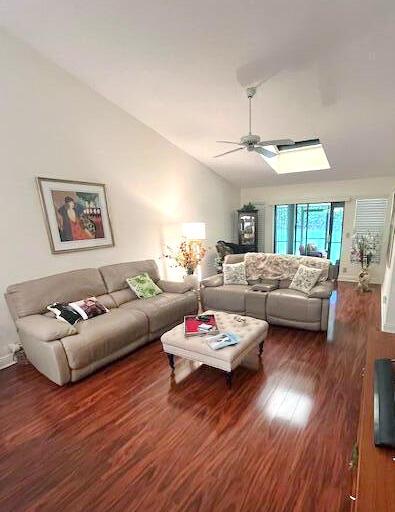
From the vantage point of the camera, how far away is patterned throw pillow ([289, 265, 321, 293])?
3.58m

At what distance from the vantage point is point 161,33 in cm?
243

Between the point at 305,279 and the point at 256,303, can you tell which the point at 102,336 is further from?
the point at 305,279

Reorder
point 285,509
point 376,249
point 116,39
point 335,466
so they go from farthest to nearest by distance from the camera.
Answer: point 376,249 → point 116,39 → point 335,466 → point 285,509

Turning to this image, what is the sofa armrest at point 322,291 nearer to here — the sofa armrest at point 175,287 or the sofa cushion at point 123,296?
the sofa armrest at point 175,287

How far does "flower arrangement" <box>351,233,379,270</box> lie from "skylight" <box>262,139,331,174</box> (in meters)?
1.70

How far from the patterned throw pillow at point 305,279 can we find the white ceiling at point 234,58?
6.59 feet

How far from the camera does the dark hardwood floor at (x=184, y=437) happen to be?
147cm

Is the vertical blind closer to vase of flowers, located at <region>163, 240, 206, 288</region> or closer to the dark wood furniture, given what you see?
vase of flowers, located at <region>163, 240, 206, 288</region>

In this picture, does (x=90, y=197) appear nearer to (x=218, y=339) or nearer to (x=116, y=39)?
(x=116, y=39)

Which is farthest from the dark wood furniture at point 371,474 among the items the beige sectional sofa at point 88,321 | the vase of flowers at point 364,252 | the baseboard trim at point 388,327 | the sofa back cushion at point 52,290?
the vase of flowers at point 364,252

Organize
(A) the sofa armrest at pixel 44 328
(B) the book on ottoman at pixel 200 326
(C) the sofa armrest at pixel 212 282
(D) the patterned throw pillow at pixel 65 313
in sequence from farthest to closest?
1. (C) the sofa armrest at pixel 212 282
2. (D) the patterned throw pillow at pixel 65 313
3. (B) the book on ottoman at pixel 200 326
4. (A) the sofa armrest at pixel 44 328

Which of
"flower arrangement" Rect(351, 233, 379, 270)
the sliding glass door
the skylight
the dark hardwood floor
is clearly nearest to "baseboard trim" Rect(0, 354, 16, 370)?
the dark hardwood floor

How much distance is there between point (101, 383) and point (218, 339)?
1214 mm

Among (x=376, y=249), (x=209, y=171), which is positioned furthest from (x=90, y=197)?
(x=376, y=249)
